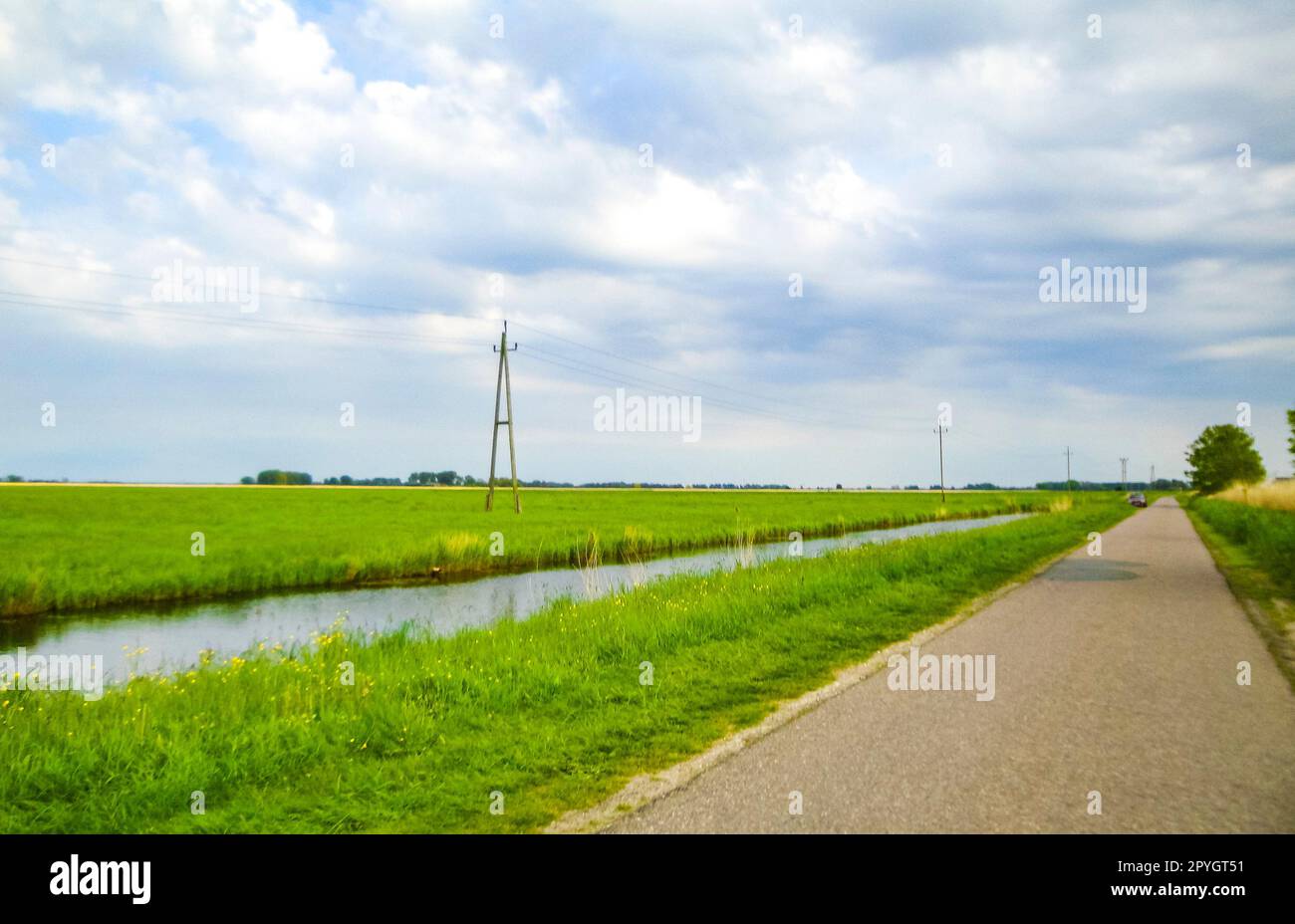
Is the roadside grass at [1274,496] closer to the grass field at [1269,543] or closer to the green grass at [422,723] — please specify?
the grass field at [1269,543]

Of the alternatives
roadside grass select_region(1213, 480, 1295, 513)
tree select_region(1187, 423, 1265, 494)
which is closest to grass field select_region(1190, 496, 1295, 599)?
roadside grass select_region(1213, 480, 1295, 513)

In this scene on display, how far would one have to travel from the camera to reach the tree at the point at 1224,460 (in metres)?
90.2

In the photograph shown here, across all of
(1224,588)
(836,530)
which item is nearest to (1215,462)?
(836,530)

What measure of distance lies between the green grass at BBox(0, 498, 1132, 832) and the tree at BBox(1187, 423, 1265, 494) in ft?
321

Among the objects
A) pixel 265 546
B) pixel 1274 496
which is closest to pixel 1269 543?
pixel 1274 496

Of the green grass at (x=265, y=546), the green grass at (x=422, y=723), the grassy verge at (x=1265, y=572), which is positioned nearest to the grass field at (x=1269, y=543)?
the grassy verge at (x=1265, y=572)

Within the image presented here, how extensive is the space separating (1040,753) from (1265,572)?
17679mm

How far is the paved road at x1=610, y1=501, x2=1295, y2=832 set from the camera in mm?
4656

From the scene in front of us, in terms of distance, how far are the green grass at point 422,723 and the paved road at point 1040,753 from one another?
0.81 m

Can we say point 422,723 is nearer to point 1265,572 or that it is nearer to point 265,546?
point 1265,572

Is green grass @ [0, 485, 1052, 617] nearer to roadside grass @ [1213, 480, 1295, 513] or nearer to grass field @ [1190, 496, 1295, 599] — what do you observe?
grass field @ [1190, 496, 1295, 599]

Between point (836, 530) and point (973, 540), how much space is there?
21798 millimetres

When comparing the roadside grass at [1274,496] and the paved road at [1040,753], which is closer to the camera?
the paved road at [1040,753]
